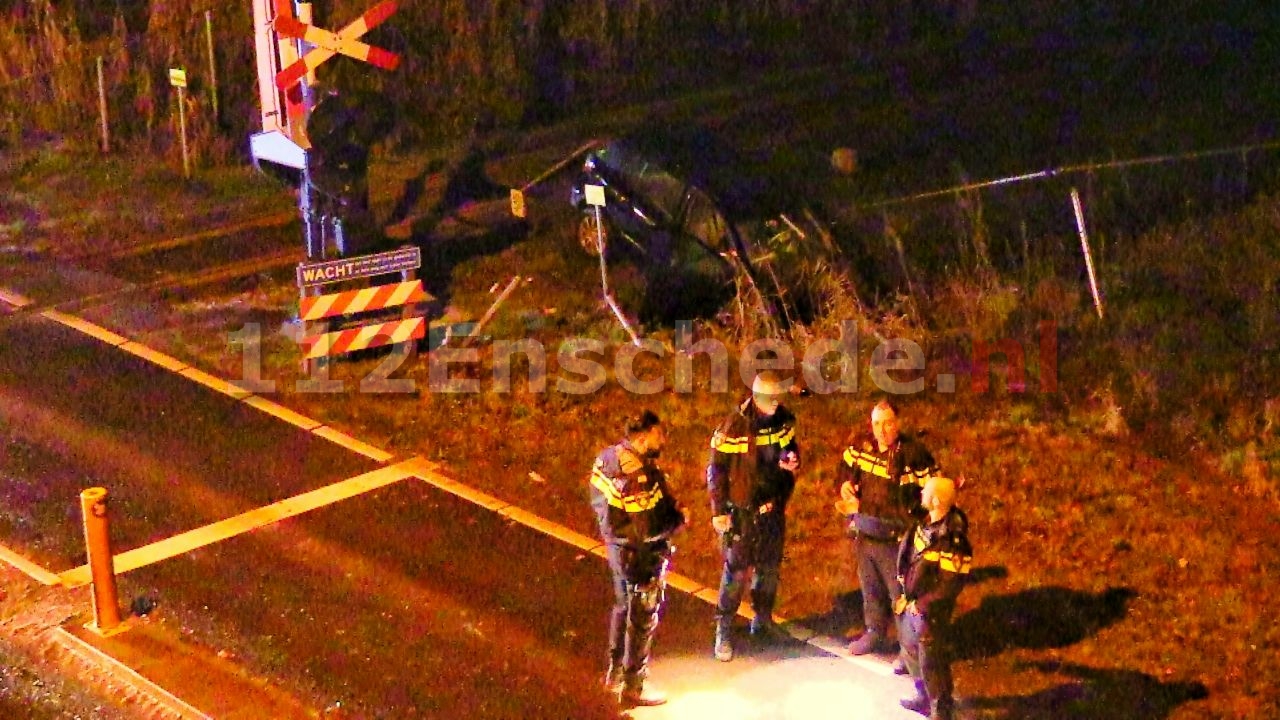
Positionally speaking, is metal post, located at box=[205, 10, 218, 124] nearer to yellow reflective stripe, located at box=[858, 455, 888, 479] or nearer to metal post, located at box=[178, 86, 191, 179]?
metal post, located at box=[178, 86, 191, 179]

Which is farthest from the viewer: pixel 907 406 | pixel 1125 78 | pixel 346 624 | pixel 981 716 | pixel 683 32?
pixel 683 32

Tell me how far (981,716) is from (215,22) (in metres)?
18.7

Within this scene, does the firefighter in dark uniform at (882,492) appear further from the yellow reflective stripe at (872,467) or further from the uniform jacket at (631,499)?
the uniform jacket at (631,499)

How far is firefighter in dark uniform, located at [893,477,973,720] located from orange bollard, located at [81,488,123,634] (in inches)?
164

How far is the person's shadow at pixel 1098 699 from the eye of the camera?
25.2 feet

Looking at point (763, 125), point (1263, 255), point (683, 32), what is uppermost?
point (683, 32)

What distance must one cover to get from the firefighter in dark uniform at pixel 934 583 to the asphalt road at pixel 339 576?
0.45 m

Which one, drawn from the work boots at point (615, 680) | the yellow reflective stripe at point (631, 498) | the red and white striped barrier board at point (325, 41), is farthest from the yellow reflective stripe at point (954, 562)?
the red and white striped barrier board at point (325, 41)

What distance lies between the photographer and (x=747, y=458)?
777cm

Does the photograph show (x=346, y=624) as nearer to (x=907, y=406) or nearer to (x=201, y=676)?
(x=201, y=676)

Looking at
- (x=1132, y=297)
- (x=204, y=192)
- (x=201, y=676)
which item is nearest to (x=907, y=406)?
(x=1132, y=297)

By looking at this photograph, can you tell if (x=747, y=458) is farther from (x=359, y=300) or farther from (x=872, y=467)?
(x=359, y=300)

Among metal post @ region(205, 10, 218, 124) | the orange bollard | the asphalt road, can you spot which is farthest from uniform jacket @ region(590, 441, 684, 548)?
metal post @ region(205, 10, 218, 124)

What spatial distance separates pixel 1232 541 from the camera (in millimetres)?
9359
